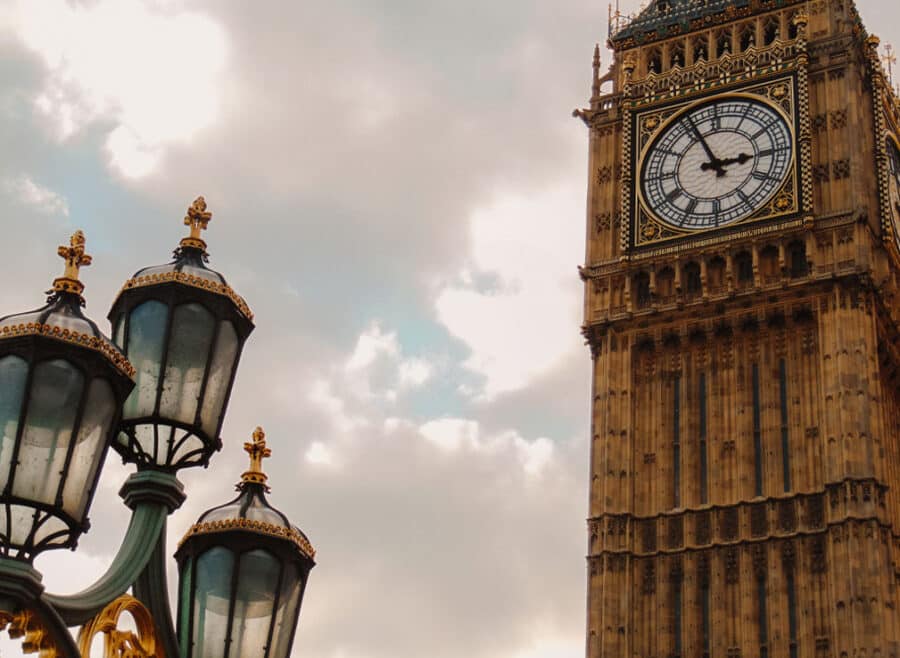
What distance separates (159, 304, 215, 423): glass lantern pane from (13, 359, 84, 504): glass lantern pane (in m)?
1.25

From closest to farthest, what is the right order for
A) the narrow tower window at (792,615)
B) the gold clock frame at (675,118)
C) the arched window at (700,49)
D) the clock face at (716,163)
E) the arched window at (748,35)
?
1. the narrow tower window at (792,615)
2. the gold clock frame at (675,118)
3. the clock face at (716,163)
4. the arched window at (748,35)
5. the arched window at (700,49)

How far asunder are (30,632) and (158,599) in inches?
40.1

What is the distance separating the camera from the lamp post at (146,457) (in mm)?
6016

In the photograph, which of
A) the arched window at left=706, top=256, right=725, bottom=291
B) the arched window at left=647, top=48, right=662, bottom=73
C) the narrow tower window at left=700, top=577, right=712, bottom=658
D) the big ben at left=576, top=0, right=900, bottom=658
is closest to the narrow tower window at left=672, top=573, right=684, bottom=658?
the big ben at left=576, top=0, right=900, bottom=658

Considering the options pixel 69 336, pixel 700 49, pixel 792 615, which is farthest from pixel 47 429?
pixel 700 49

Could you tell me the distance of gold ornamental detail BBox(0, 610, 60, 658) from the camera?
5.91m

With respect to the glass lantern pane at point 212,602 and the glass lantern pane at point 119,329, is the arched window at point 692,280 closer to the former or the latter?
the glass lantern pane at point 119,329

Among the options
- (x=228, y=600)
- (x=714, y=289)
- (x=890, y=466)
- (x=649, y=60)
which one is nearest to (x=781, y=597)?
(x=890, y=466)

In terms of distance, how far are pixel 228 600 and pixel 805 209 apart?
38.6 meters

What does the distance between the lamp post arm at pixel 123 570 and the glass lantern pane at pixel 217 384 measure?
0.44 metres

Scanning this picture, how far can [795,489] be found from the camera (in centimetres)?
4100

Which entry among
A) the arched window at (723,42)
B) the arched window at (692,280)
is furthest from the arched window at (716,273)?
the arched window at (723,42)

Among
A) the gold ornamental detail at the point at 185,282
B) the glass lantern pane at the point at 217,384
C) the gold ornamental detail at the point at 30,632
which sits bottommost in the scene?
the gold ornamental detail at the point at 30,632

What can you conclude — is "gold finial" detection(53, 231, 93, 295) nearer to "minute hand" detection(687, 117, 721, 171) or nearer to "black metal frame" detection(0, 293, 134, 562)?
"black metal frame" detection(0, 293, 134, 562)
